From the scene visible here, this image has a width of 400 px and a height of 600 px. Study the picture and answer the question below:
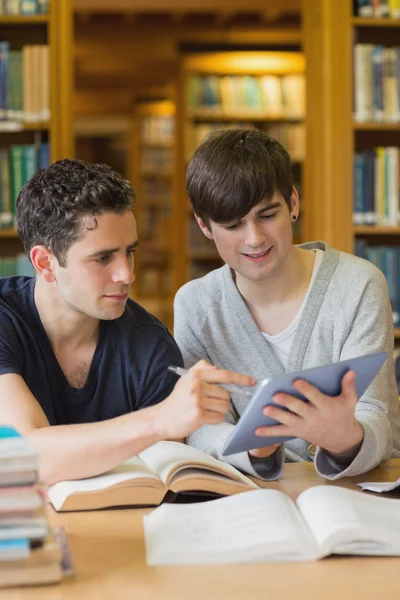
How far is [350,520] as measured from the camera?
1137 mm

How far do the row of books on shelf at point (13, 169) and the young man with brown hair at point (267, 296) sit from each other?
1.89 metres

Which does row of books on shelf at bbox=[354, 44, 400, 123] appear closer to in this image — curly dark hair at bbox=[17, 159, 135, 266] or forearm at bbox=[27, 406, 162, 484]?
curly dark hair at bbox=[17, 159, 135, 266]

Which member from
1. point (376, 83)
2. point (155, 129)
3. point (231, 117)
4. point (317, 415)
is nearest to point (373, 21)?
point (376, 83)

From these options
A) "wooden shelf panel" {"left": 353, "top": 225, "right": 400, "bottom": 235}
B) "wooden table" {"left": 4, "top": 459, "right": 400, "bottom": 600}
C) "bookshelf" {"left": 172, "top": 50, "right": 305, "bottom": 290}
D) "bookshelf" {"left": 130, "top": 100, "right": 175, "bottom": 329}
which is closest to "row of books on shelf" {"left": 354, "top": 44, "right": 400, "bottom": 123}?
"wooden shelf panel" {"left": 353, "top": 225, "right": 400, "bottom": 235}

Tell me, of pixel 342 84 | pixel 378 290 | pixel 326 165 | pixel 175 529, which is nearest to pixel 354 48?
pixel 342 84

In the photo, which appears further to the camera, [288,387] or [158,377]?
[158,377]

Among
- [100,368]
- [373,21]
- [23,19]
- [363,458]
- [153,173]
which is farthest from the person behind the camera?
[153,173]

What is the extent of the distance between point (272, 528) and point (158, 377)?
0.63 metres

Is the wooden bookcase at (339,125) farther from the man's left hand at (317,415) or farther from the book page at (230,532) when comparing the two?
the book page at (230,532)

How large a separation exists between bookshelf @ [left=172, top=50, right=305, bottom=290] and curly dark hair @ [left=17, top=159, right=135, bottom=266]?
13.2ft

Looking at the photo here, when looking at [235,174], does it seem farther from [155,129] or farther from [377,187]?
[155,129]

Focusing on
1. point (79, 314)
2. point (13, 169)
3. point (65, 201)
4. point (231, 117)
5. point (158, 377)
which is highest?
point (231, 117)

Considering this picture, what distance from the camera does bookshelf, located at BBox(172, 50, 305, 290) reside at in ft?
19.1

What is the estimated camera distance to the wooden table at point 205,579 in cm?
101
